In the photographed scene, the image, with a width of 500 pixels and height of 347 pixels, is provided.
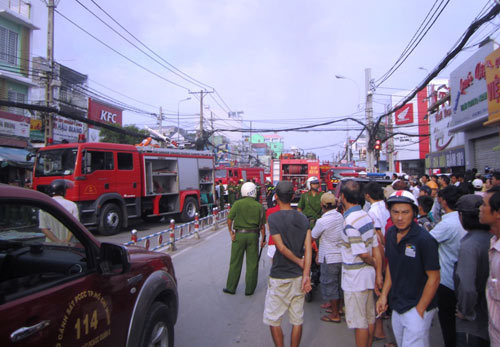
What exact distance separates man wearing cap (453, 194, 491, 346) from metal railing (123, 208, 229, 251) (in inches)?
240

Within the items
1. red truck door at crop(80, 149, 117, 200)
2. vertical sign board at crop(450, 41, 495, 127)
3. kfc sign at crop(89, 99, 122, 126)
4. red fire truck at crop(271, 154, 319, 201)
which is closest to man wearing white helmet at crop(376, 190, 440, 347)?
red truck door at crop(80, 149, 117, 200)

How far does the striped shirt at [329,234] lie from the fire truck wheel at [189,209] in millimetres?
11300

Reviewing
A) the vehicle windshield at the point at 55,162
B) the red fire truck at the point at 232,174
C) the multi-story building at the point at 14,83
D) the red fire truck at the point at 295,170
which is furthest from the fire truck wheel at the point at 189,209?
the multi-story building at the point at 14,83

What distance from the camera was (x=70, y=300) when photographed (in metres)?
2.19

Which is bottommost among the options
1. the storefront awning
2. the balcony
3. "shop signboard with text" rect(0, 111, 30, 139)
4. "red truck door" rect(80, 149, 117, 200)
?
"red truck door" rect(80, 149, 117, 200)

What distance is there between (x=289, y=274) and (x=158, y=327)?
4.24ft

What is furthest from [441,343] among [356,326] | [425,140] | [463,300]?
[425,140]

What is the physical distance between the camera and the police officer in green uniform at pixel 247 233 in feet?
19.2

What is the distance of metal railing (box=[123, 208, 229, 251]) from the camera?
805 centimetres

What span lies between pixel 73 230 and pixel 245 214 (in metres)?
3.57

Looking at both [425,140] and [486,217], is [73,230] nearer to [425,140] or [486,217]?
[486,217]

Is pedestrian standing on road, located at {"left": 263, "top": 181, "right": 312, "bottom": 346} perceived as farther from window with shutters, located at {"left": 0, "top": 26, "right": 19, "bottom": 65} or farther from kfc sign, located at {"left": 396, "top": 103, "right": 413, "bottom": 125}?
kfc sign, located at {"left": 396, "top": 103, "right": 413, "bottom": 125}

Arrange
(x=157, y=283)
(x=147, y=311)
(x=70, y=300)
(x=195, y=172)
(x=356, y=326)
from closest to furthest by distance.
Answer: (x=70, y=300) < (x=147, y=311) < (x=157, y=283) < (x=356, y=326) < (x=195, y=172)

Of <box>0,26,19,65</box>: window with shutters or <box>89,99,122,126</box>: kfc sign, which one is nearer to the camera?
<box>0,26,19,65</box>: window with shutters
